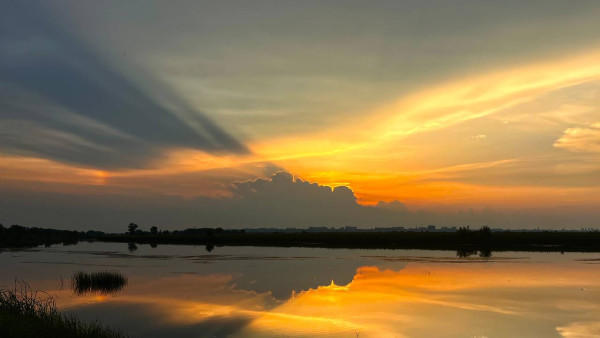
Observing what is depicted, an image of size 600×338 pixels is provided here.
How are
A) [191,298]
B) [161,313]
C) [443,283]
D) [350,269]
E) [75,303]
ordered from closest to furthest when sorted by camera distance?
[161,313] → [75,303] → [191,298] → [443,283] → [350,269]

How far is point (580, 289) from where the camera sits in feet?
114

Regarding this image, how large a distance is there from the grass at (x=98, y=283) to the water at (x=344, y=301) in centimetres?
94

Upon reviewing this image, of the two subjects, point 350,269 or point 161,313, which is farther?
point 350,269

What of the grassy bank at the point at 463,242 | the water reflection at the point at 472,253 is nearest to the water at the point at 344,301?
the water reflection at the point at 472,253

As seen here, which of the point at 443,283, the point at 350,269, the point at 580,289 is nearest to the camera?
the point at 580,289

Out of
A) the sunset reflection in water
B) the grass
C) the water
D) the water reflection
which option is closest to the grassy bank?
the water reflection

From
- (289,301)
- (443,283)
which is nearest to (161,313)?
(289,301)

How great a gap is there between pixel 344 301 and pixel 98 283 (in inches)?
785

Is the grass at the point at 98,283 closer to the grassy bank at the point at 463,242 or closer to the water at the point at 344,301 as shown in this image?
the water at the point at 344,301

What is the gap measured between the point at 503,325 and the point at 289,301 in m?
12.9

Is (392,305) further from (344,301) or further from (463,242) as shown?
(463,242)

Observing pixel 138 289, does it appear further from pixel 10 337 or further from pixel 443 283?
pixel 443 283

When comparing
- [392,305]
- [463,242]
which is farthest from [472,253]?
[392,305]

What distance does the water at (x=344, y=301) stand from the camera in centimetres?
2283
